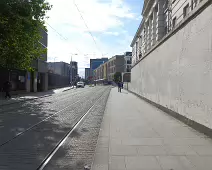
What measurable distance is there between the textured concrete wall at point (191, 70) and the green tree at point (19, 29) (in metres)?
9.07

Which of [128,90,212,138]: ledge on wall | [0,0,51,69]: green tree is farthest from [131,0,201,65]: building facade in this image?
[0,0,51,69]: green tree

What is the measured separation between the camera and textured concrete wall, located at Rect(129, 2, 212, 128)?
708 centimetres

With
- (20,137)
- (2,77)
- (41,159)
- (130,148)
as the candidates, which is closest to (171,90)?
(130,148)

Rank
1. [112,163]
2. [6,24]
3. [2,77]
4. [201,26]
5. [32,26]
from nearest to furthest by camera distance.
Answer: [112,163] < [201,26] < [6,24] < [32,26] < [2,77]

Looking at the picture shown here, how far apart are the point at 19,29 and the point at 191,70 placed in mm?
12257

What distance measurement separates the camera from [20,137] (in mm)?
7180

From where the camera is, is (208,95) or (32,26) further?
(32,26)

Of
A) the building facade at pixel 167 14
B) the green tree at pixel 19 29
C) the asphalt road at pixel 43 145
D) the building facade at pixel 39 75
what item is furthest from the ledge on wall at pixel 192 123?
the building facade at pixel 39 75

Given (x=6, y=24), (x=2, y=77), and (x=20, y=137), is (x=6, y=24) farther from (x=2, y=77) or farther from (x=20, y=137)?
(x=2, y=77)

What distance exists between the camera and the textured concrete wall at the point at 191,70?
7.08 m

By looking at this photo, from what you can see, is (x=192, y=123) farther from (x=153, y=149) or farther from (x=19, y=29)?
(x=19, y=29)

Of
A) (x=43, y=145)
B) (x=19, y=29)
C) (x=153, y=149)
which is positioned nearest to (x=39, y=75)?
(x=19, y=29)

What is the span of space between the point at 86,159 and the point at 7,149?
198 centimetres

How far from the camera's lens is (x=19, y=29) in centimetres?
1661
